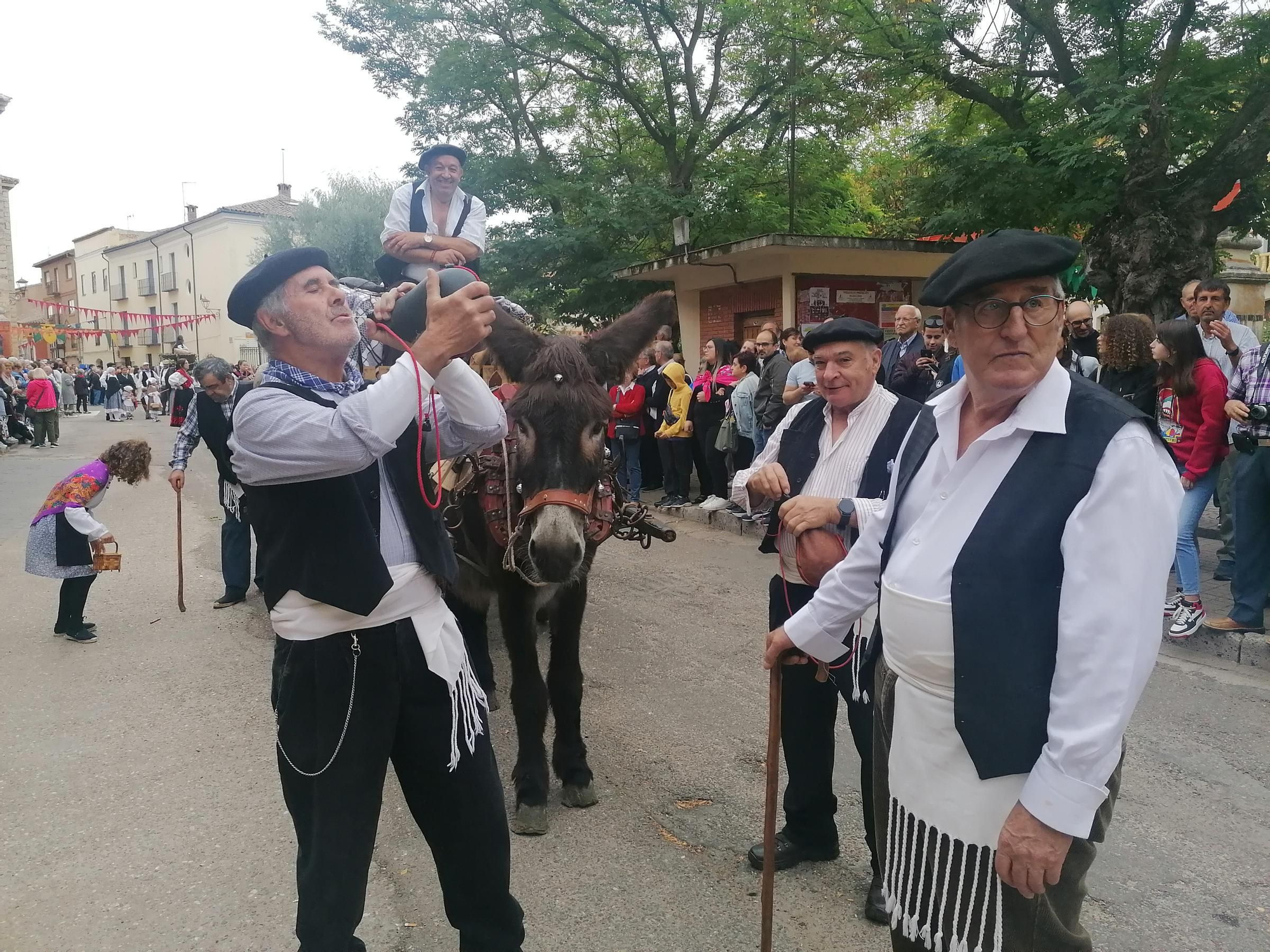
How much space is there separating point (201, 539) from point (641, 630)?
6600 millimetres

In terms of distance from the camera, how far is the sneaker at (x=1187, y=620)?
5664mm

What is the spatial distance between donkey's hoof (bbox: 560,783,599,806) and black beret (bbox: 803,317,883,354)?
7.00ft

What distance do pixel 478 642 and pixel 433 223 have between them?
238cm

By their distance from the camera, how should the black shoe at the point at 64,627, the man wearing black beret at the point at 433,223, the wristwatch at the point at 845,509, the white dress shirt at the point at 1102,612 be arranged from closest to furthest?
the white dress shirt at the point at 1102,612 → the wristwatch at the point at 845,509 → the man wearing black beret at the point at 433,223 → the black shoe at the point at 64,627

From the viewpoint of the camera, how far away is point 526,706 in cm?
369

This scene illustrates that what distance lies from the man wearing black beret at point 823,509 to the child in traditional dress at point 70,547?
17.8ft

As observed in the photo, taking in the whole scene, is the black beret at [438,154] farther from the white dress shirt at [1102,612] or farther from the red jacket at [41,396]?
the red jacket at [41,396]

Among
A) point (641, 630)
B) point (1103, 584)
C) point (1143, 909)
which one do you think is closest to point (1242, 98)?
point (641, 630)

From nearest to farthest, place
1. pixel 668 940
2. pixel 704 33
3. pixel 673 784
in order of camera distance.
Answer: pixel 668 940 < pixel 673 784 < pixel 704 33

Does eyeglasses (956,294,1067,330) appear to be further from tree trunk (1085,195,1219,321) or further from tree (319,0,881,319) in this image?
tree (319,0,881,319)

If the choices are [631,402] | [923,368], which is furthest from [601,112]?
[923,368]

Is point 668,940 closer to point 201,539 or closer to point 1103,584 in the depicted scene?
point 1103,584

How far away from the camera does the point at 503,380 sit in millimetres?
4664

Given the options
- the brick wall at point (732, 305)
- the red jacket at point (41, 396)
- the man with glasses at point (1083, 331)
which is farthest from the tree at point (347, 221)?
the man with glasses at point (1083, 331)
